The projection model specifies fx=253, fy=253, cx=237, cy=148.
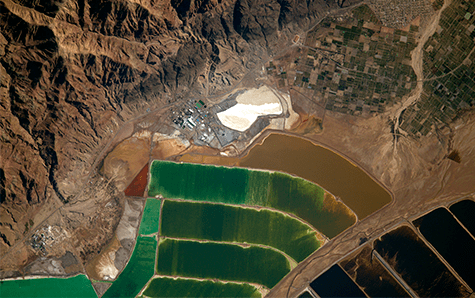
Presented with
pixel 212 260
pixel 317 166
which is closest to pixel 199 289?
pixel 212 260

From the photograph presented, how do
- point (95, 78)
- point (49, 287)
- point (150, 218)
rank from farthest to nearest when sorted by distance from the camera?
point (150, 218) → point (49, 287) → point (95, 78)

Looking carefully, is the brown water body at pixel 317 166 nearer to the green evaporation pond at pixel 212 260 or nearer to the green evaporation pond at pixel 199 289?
the green evaporation pond at pixel 212 260

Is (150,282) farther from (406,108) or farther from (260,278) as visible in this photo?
(406,108)

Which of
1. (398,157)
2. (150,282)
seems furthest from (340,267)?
(150,282)

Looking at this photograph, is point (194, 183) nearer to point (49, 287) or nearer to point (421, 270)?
point (49, 287)

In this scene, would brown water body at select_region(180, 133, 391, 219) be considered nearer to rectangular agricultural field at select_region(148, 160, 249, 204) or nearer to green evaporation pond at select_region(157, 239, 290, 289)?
rectangular agricultural field at select_region(148, 160, 249, 204)

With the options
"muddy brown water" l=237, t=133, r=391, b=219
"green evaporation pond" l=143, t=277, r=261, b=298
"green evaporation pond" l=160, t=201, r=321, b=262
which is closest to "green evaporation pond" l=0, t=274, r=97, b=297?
"green evaporation pond" l=143, t=277, r=261, b=298
